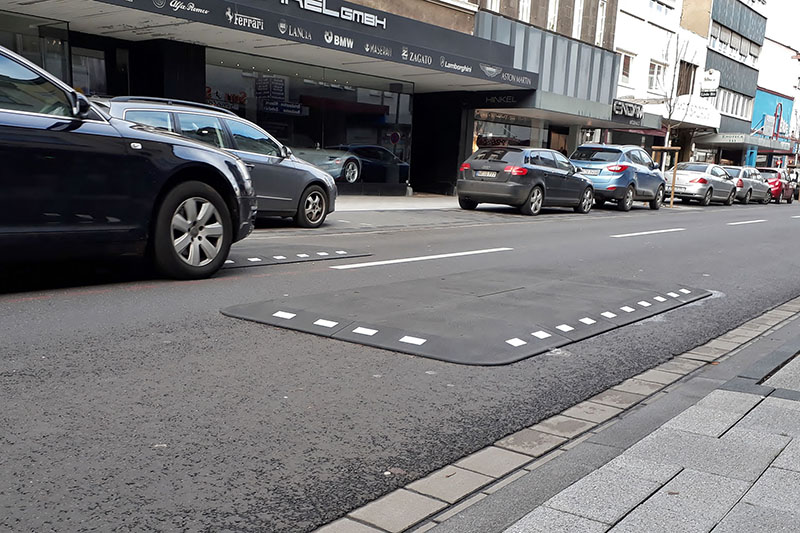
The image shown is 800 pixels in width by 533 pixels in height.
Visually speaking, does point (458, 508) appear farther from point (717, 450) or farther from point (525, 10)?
point (525, 10)

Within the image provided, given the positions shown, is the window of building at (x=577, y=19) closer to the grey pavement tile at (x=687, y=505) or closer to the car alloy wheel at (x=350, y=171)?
the car alloy wheel at (x=350, y=171)

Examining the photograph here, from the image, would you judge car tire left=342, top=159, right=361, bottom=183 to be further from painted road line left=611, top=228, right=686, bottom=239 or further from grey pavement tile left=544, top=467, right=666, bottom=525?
grey pavement tile left=544, top=467, right=666, bottom=525

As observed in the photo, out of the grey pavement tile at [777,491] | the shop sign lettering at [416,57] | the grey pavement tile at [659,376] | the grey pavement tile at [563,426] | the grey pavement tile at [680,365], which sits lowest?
the grey pavement tile at [680,365]

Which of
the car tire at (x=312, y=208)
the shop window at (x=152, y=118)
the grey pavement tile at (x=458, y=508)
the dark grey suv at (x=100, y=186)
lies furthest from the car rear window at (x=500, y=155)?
the grey pavement tile at (x=458, y=508)

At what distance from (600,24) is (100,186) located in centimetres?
3030

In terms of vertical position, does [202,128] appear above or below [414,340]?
above

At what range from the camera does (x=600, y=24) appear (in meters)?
32.5

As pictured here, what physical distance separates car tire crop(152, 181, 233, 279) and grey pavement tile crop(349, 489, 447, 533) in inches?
168

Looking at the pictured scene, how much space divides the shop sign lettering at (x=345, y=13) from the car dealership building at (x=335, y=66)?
0.03 m

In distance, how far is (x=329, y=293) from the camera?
659 cm

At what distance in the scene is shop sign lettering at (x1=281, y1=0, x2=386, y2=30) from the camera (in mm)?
17348

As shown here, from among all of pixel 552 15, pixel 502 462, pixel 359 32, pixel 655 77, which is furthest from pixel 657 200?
pixel 502 462

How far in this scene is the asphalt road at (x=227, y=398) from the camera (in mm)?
2783

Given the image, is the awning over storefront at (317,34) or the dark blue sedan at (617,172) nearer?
the awning over storefront at (317,34)
